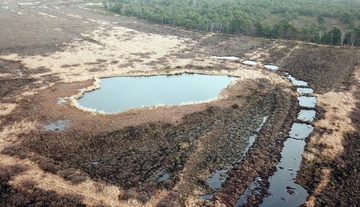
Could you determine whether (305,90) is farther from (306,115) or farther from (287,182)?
(287,182)

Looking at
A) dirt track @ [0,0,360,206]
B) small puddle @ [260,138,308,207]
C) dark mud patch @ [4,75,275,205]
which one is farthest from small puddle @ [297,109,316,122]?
dark mud patch @ [4,75,275,205]

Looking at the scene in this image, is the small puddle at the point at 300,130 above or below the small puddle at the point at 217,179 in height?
above

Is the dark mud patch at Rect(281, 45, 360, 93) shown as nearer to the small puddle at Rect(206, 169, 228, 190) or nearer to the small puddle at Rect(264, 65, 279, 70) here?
the small puddle at Rect(264, 65, 279, 70)

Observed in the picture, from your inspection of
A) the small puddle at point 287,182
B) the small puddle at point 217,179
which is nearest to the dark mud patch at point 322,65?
the small puddle at point 287,182

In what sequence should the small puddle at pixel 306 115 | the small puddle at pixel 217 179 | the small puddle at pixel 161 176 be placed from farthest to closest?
the small puddle at pixel 306 115
the small puddle at pixel 161 176
the small puddle at pixel 217 179

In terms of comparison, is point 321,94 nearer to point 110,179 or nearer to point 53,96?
point 110,179

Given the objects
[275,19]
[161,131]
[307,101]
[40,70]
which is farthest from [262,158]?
[275,19]

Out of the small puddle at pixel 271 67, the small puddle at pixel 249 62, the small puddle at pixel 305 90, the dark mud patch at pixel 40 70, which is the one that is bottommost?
the dark mud patch at pixel 40 70

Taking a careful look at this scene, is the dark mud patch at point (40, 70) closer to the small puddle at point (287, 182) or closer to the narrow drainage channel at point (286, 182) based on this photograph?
the narrow drainage channel at point (286, 182)
